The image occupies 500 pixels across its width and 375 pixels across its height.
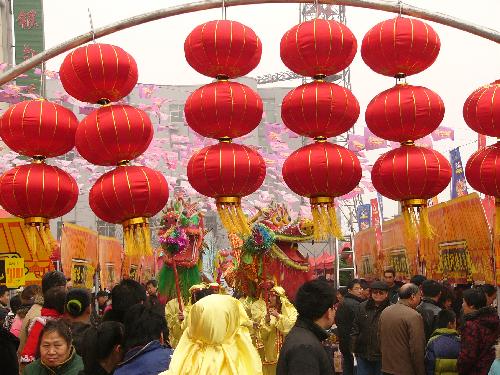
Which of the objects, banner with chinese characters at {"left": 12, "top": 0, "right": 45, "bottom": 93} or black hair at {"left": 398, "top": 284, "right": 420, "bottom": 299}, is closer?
black hair at {"left": 398, "top": 284, "right": 420, "bottom": 299}

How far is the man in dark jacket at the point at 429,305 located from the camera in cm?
906

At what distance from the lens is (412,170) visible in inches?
264

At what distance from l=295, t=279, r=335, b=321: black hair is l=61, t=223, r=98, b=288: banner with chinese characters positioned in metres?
9.52

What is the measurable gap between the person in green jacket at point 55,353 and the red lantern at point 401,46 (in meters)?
3.42

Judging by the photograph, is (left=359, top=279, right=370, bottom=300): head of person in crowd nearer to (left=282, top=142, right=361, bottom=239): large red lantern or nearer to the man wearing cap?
the man wearing cap

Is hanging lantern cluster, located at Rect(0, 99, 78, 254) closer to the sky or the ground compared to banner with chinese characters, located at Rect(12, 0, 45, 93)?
closer to the ground

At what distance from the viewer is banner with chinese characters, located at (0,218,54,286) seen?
13375 mm

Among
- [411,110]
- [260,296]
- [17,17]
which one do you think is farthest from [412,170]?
[17,17]

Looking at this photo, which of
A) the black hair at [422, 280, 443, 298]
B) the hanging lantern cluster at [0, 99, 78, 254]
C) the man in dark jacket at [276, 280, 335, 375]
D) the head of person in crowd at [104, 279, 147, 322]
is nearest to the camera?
the man in dark jacket at [276, 280, 335, 375]

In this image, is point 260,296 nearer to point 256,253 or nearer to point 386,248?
point 256,253

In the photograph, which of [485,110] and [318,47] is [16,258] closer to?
[318,47]

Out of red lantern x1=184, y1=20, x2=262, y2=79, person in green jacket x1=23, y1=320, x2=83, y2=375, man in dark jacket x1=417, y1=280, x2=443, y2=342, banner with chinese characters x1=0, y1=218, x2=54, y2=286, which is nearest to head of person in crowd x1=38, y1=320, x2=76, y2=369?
person in green jacket x1=23, y1=320, x2=83, y2=375

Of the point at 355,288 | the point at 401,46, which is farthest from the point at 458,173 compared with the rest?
the point at 401,46

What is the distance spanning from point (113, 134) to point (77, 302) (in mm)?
1396
